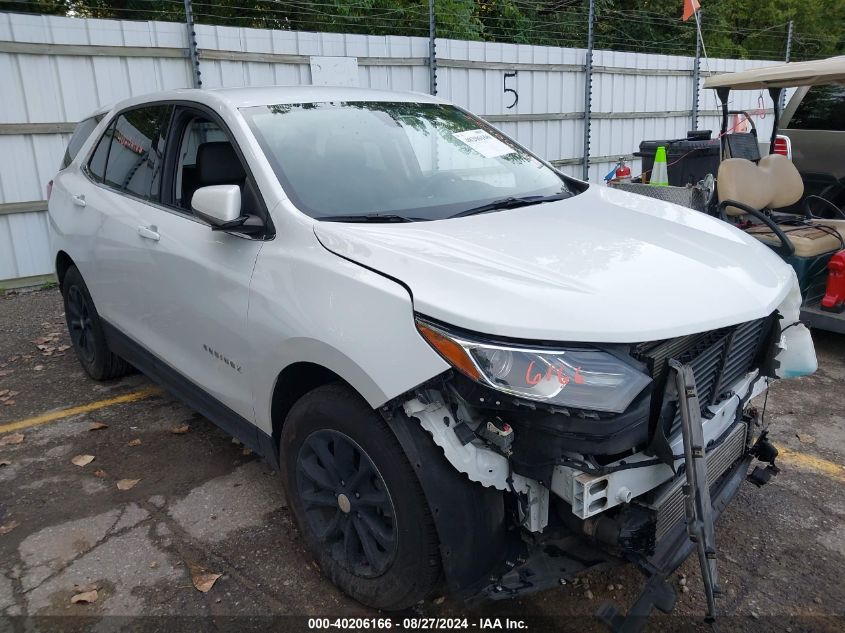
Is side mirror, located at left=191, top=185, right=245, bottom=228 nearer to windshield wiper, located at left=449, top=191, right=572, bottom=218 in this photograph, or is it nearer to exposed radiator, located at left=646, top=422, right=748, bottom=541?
windshield wiper, located at left=449, top=191, right=572, bottom=218

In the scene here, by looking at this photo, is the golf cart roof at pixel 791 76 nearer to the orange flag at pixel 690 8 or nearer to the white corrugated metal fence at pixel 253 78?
the white corrugated metal fence at pixel 253 78

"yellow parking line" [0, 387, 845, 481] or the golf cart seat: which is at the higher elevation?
the golf cart seat

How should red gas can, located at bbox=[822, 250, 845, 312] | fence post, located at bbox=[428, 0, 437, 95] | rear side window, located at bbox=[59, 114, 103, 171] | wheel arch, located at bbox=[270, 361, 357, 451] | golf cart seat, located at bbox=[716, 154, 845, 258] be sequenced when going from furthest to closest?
fence post, located at bbox=[428, 0, 437, 95], golf cart seat, located at bbox=[716, 154, 845, 258], red gas can, located at bbox=[822, 250, 845, 312], rear side window, located at bbox=[59, 114, 103, 171], wheel arch, located at bbox=[270, 361, 357, 451]

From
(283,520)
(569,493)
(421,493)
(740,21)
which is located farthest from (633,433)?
(740,21)

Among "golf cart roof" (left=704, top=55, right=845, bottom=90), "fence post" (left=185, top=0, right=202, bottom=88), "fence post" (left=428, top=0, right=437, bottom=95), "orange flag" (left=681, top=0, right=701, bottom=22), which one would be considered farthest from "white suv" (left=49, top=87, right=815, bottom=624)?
"orange flag" (left=681, top=0, right=701, bottom=22)

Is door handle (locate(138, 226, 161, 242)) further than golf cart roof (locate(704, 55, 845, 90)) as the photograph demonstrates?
No

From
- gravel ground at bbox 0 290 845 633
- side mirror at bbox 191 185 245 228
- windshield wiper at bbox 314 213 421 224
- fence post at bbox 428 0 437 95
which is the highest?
fence post at bbox 428 0 437 95

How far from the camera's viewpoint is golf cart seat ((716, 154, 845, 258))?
5.13m

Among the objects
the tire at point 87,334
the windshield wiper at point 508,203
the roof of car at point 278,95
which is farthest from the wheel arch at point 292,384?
the tire at point 87,334

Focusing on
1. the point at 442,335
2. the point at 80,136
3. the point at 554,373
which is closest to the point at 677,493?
the point at 554,373

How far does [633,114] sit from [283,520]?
35.4 ft

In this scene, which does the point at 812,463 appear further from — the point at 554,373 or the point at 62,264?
the point at 62,264

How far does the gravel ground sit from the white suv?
1.15ft

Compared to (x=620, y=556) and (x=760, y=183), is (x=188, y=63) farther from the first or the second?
(x=620, y=556)
